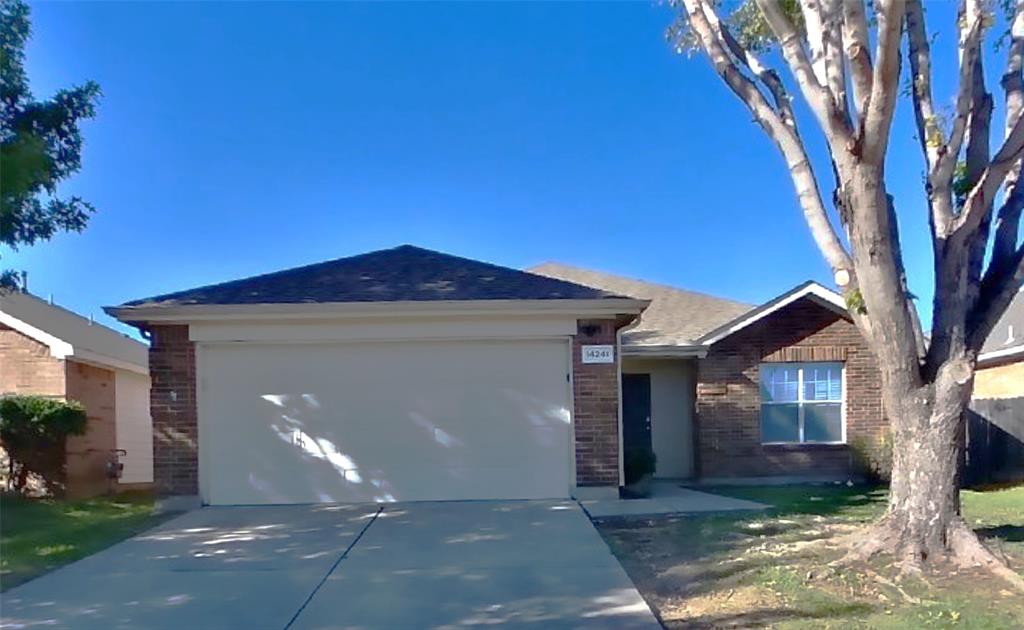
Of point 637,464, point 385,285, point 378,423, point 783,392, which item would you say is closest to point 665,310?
point 783,392

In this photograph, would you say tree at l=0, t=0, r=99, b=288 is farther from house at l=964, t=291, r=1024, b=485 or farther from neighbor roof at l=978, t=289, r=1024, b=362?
neighbor roof at l=978, t=289, r=1024, b=362

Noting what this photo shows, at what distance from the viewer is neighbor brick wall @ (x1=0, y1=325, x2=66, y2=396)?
16.1 metres

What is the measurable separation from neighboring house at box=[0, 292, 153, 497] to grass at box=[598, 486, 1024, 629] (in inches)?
404

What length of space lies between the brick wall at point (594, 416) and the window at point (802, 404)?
4755 millimetres

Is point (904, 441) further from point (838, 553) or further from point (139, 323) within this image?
point (139, 323)

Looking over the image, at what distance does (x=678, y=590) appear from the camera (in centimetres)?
749

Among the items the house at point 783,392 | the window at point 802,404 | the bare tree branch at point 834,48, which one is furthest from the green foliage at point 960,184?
the window at point 802,404

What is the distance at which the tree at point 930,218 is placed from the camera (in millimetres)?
7754

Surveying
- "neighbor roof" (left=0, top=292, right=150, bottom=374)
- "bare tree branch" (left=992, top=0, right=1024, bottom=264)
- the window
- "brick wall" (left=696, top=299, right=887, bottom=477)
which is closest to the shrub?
"neighbor roof" (left=0, top=292, right=150, bottom=374)

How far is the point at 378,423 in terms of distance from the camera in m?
13.1

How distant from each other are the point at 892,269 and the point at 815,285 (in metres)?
8.89

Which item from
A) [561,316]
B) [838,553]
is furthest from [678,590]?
[561,316]

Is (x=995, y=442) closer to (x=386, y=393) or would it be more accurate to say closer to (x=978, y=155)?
(x=978, y=155)

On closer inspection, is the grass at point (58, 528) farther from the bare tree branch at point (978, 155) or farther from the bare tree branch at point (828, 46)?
the bare tree branch at point (978, 155)
